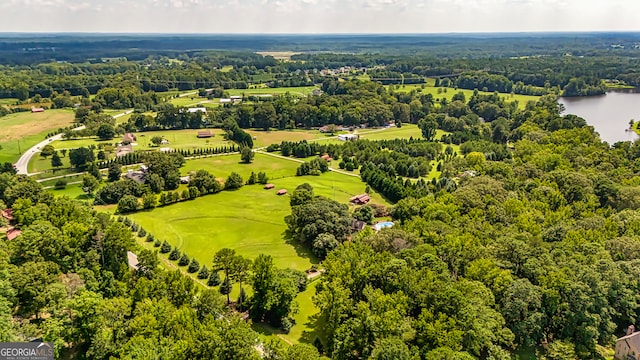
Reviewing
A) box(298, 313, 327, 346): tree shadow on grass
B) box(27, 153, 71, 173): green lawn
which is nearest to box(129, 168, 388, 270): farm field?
box(298, 313, 327, 346): tree shadow on grass

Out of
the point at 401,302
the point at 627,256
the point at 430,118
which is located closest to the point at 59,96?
the point at 430,118

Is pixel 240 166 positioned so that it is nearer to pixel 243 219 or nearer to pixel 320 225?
pixel 243 219

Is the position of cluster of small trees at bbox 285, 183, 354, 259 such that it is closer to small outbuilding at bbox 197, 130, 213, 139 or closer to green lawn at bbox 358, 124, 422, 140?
green lawn at bbox 358, 124, 422, 140

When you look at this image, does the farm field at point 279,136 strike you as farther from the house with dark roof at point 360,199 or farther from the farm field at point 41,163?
the house with dark roof at point 360,199

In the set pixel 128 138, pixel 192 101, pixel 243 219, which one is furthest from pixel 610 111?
pixel 128 138

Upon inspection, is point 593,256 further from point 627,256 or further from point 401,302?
point 401,302
